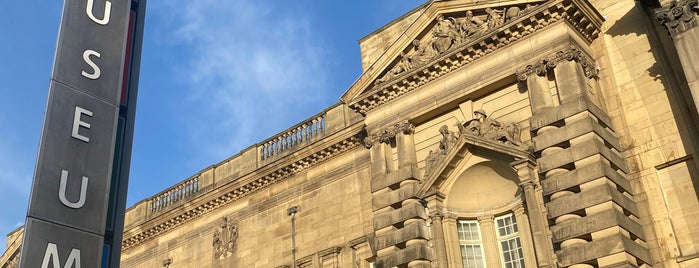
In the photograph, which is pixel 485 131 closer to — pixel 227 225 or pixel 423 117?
pixel 423 117

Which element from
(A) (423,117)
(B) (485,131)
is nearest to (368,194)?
(A) (423,117)

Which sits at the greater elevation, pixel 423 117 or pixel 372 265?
pixel 423 117

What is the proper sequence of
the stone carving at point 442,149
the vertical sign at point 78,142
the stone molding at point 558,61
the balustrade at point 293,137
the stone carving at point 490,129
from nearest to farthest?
the vertical sign at point 78,142, the stone molding at point 558,61, the stone carving at point 490,129, the stone carving at point 442,149, the balustrade at point 293,137

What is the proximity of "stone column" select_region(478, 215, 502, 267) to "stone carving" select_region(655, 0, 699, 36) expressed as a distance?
23.2 feet

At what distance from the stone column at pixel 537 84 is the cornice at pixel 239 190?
7551 mm

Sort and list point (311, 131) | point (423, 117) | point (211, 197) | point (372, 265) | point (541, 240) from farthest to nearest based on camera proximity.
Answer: point (211, 197)
point (311, 131)
point (372, 265)
point (423, 117)
point (541, 240)

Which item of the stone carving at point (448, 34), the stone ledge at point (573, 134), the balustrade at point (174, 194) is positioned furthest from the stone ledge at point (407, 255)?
the balustrade at point (174, 194)

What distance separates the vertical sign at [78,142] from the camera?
11.8 m

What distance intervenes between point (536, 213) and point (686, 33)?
229 inches

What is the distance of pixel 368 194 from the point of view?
24.7 meters

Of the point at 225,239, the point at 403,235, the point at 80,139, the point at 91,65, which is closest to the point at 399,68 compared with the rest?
the point at 403,235

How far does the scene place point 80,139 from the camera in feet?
42.2

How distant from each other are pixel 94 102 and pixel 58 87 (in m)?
0.70

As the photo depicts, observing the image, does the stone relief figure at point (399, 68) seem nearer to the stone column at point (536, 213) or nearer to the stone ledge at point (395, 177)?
the stone ledge at point (395, 177)
